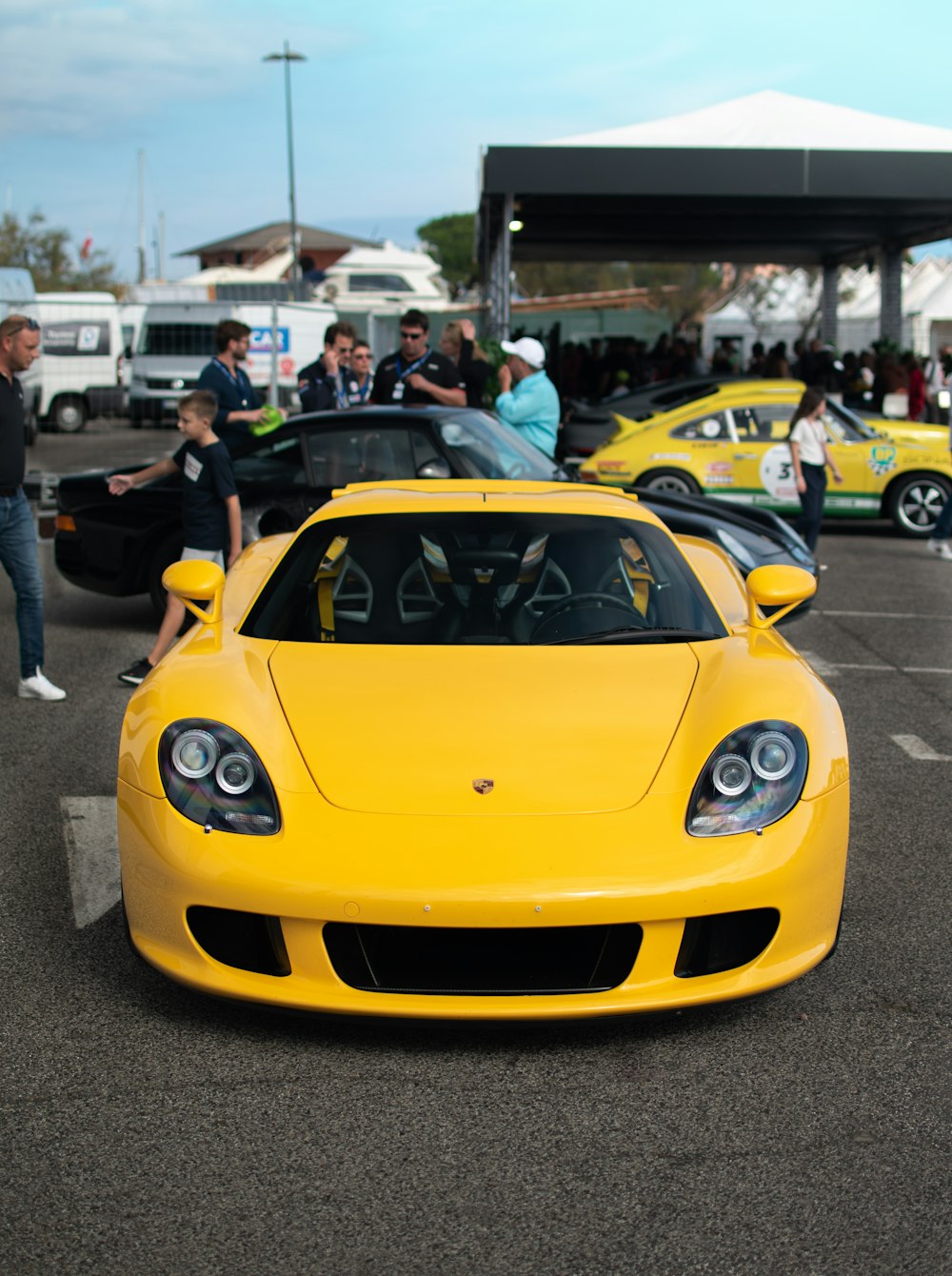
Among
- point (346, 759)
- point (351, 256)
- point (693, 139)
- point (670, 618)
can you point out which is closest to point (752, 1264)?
point (346, 759)

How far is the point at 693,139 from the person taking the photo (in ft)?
60.7

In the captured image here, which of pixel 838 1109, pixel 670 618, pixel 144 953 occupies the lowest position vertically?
pixel 838 1109

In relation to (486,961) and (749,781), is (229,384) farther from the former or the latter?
(486,961)

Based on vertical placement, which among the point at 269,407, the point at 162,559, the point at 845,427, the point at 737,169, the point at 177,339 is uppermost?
the point at 737,169

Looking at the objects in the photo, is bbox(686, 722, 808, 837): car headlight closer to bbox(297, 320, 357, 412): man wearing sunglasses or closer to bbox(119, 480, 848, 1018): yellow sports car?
bbox(119, 480, 848, 1018): yellow sports car

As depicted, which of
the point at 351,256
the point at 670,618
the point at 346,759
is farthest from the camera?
the point at 351,256

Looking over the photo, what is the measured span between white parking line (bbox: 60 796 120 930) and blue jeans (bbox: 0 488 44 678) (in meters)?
1.73

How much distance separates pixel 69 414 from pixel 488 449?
21.7 metres

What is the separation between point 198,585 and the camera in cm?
438

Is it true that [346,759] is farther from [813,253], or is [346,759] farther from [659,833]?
[813,253]

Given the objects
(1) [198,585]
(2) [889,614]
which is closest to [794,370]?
(2) [889,614]

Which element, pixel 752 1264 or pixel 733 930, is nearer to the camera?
pixel 752 1264

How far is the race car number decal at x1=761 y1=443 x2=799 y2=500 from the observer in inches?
551

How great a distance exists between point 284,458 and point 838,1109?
20.4 ft
